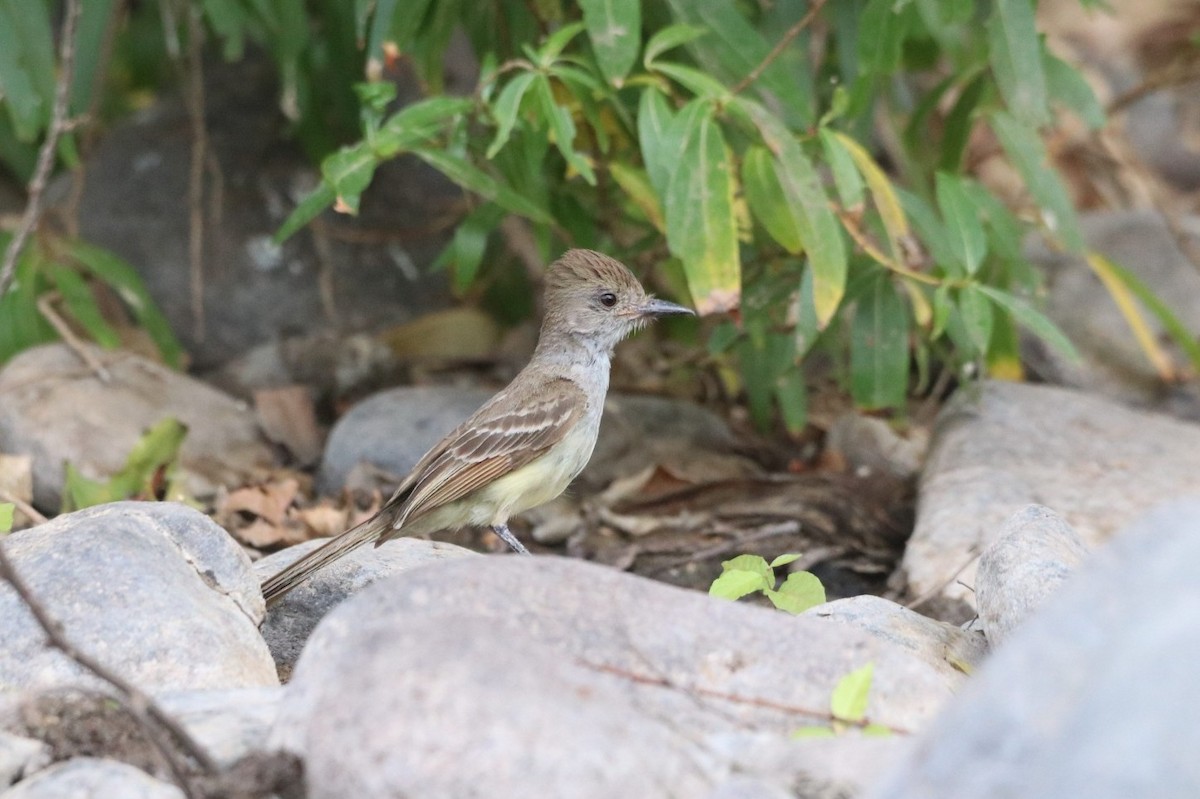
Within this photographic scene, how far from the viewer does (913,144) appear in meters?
7.53

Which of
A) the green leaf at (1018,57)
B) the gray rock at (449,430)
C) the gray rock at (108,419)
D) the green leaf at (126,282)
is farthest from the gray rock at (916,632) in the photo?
the green leaf at (126,282)

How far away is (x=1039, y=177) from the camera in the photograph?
6805 mm

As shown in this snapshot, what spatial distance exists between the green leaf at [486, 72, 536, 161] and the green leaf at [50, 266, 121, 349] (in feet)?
8.91

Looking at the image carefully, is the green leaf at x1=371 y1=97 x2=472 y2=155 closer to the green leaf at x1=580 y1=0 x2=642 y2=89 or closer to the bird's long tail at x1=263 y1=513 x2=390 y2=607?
the green leaf at x1=580 y1=0 x2=642 y2=89

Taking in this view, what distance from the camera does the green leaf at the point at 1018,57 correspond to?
19.8 feet

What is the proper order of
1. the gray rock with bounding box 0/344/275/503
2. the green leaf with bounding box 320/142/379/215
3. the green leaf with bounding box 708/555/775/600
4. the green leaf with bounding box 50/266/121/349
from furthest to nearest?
the green leaf with bounding box 50/266/121/349, the gray rock with bounding box 0/344/275/503, the green leaf with bounding box 320/142/379/215, the green leaf with bounding box 708/555/775/600

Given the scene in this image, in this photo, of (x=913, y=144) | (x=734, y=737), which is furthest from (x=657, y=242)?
(x=734, y=737)

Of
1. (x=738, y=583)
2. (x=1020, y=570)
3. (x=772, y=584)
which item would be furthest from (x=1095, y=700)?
(x=772, y=584)

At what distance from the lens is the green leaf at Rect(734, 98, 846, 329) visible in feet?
18.9

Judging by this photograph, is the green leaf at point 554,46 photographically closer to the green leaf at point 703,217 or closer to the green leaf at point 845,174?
the green leaf at point 703,217

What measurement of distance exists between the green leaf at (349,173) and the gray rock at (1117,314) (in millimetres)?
4536

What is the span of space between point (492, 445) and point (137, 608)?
2016 millimetres

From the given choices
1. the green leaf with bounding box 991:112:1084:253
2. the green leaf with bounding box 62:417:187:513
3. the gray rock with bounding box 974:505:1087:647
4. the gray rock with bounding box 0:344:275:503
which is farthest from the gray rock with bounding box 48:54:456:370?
the gray rock with bounding box 974:505:1087:647

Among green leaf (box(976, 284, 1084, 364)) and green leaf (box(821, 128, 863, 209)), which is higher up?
green leaf (box(821, 128, 863, 209))
